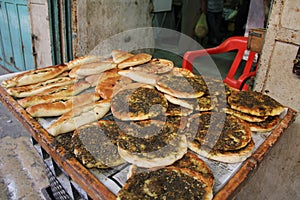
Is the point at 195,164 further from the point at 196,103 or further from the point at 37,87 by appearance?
the point at 37,87

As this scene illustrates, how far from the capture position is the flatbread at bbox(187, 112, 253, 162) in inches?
42.3

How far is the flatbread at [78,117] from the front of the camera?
1.20 meters

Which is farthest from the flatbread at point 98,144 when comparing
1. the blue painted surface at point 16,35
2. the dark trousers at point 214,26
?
the dark trousers at point 214,26

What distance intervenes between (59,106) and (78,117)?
0.19m

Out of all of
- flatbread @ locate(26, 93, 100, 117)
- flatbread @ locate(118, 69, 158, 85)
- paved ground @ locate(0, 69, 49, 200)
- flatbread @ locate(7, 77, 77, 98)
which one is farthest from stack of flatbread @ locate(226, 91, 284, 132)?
paved ground @ locate(0, 69, 49, 200)

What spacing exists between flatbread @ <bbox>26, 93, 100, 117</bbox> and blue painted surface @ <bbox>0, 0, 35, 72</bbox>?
9.14ft

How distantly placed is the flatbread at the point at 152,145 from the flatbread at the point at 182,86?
0.21 metres

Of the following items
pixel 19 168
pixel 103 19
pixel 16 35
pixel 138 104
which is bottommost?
pixel 19 168

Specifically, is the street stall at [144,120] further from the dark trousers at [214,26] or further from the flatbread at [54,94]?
the dark trousers at [214,26]

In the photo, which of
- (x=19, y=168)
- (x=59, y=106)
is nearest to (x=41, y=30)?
(x=19, y=168)

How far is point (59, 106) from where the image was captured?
138cm

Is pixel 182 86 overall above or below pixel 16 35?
above

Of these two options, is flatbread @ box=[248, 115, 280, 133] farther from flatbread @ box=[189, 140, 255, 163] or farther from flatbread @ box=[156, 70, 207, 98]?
flatbread @ box=[156, 70, 207, 98]

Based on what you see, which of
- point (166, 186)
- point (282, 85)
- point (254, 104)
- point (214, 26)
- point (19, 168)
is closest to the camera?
point (166, 186)
